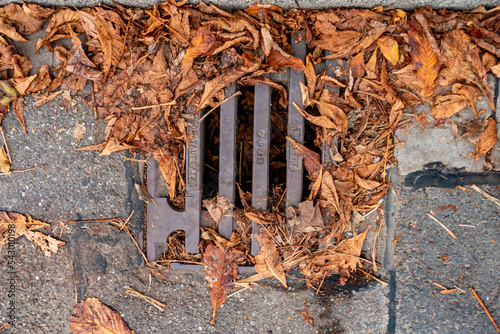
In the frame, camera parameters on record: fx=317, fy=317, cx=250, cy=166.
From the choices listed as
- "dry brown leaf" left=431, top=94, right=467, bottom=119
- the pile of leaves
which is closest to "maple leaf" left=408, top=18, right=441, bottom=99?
the pile of leaves

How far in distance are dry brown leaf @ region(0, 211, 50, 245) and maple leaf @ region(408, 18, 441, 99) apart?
1951 mm

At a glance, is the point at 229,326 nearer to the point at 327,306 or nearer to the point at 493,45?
the point at 327,306

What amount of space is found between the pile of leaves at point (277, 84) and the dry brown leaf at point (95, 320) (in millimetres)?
499

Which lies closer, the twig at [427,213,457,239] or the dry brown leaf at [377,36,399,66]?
the dry brown leaf at [377,36,399,66]

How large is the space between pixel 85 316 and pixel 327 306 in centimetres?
125

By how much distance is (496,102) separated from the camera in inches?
57.7

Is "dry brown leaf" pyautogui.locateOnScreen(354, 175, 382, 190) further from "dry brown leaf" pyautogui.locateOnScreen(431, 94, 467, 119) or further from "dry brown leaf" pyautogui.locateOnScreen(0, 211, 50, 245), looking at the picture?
"dry brown leaf" pyautogui.locateOnScreen(0, 211, 50, 245)

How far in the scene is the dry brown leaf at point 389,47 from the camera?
4.61ft

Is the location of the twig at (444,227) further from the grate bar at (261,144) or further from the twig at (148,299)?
the twig at (148,299)

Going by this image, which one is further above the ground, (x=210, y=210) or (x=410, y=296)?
(x=210, y=210)

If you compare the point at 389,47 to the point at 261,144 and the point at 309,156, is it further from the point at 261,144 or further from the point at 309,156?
the point at 261,144

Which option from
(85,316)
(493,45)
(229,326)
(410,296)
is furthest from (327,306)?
(493,45)

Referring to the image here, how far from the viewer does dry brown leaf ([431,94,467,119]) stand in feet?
4.70

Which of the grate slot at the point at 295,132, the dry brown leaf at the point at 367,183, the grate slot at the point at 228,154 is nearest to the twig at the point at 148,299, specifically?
the grate slot at the point at 228,154
